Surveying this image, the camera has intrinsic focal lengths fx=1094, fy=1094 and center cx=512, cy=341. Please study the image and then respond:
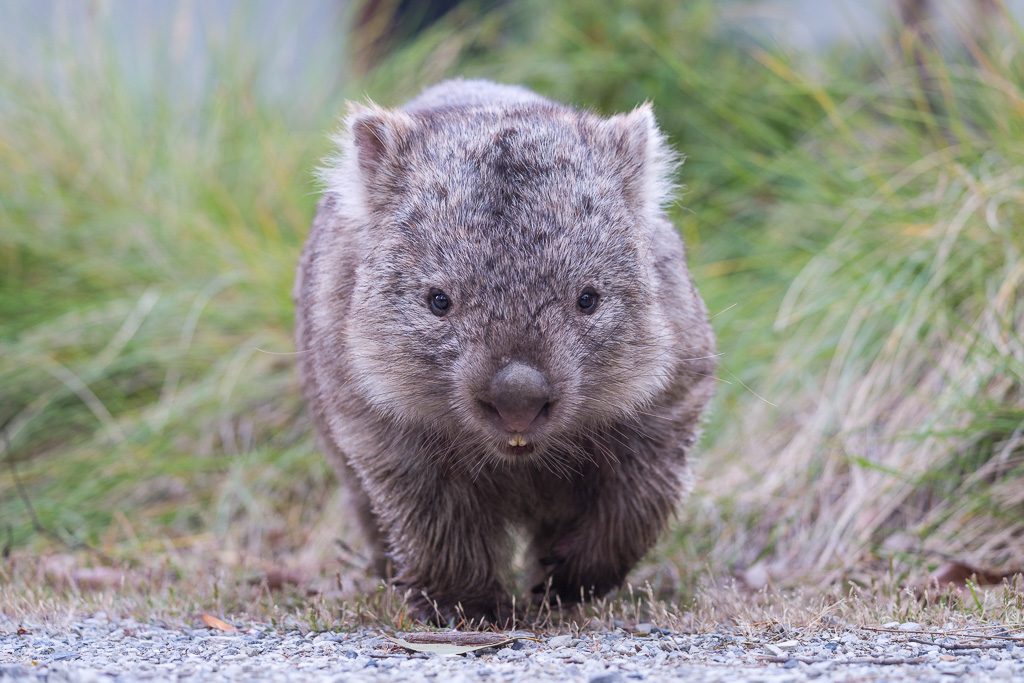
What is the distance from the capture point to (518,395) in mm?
3352

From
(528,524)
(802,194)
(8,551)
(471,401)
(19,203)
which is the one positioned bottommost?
(8,551)

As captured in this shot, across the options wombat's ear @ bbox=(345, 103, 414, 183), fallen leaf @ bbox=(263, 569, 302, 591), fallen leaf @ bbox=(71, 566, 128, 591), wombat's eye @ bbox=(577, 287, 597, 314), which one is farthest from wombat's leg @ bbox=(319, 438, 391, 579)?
wombat's eye @ bbox=(577, 287, 597, 314)

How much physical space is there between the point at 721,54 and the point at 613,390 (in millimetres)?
6075

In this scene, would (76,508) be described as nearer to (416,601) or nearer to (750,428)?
(416,601)

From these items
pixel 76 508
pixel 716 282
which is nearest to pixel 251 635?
pixel 76 508

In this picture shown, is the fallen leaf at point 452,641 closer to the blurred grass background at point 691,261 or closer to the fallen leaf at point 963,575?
the blurred grass background at point 691,261

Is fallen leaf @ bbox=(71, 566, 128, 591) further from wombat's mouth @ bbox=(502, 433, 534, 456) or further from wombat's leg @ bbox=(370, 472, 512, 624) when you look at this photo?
wombat's mouth @ bbox=(502, 433, 534, 456)

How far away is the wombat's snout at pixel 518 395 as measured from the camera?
3.35m

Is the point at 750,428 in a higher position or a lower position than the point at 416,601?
higher

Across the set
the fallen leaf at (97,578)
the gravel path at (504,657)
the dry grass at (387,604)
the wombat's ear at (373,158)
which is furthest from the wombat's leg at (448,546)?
the fallen leaf at (97,578)

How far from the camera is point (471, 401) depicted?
11.6 feet

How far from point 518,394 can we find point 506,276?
0.44 metres

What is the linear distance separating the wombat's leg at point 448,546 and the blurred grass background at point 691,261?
114cm

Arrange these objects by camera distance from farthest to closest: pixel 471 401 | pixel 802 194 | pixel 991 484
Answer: pixel 802 194
pixel 991 484
pixel 471 401
